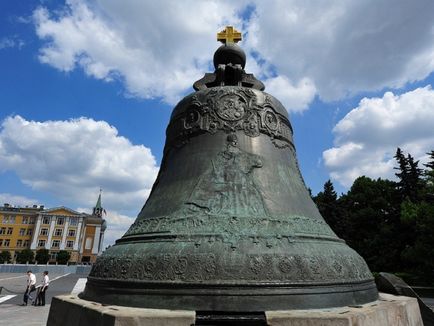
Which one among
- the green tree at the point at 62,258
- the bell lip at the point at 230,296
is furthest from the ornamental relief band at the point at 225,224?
the green tree at the point at 62,258

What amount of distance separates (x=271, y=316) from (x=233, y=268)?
0.43 m

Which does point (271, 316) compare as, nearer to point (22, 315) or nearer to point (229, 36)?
point (229, 36)

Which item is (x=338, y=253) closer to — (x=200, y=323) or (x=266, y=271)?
(x=266, y=271)

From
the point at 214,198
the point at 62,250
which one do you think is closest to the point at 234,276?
the point at 214,198

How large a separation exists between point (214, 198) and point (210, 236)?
0.48m

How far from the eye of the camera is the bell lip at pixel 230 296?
232 centimetres

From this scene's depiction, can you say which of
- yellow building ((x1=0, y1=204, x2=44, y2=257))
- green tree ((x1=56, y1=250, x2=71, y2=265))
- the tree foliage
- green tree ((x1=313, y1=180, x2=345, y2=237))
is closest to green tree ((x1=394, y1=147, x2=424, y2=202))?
the tree foliage

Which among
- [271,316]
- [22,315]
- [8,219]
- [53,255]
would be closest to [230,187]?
[271,316]

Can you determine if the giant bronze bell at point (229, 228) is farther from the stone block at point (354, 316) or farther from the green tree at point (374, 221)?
the green tree at point (374, 221)

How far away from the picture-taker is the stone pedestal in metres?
2.13

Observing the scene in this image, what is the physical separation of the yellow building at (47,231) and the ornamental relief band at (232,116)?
66681 mm

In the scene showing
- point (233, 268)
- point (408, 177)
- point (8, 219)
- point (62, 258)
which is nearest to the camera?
point (233, 268)

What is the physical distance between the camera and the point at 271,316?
2180 millimetres

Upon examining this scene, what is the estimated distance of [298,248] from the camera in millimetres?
2725
